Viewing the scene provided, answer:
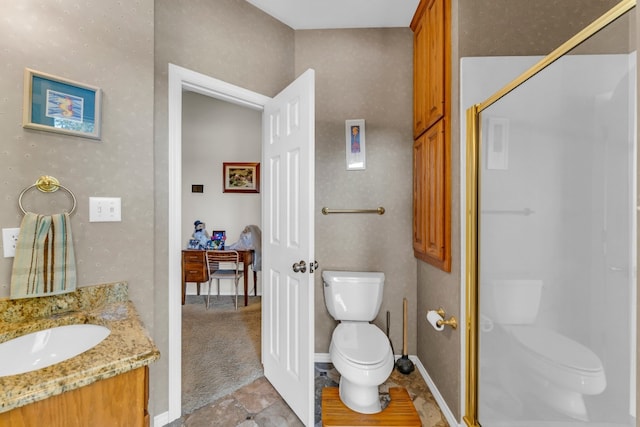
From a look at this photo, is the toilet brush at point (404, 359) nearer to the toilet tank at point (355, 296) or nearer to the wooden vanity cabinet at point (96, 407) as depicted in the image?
the toilet tank at point (355, 296)

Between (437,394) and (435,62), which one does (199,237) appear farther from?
(435,62)

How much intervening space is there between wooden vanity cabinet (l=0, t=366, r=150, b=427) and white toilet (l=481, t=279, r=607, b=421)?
4.32ft

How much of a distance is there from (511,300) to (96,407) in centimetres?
148

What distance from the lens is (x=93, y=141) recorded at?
123 centimetres

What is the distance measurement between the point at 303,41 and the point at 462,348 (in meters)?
2.39

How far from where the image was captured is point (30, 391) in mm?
616

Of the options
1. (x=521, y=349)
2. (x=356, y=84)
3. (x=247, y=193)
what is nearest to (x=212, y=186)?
(x=247, y=193)

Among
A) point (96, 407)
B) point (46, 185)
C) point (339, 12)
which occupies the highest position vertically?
point (339, 12)

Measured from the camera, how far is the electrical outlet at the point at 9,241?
3.39 feet

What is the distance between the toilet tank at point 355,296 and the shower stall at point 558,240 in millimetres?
667

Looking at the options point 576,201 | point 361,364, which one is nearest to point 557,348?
point 576,201

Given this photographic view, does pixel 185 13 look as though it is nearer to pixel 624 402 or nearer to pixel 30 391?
pixel 30 391

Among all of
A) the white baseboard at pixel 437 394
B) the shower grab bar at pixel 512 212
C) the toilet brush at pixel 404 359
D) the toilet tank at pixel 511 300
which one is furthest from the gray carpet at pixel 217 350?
the shower grab bar at pixel 512 212

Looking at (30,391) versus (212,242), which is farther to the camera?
(212,242)
